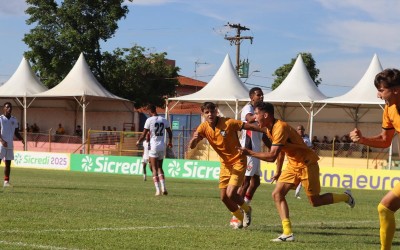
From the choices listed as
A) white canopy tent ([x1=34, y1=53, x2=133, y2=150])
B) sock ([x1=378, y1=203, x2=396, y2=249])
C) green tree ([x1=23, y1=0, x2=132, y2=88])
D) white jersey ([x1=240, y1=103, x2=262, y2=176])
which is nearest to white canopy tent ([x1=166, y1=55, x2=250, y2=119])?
white canopy tent ([x1=34, y1=53, x2=133, y2=150])

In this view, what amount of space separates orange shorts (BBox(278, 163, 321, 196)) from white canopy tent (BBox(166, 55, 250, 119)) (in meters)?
30.8

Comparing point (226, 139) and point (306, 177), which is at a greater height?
point (226, 139)

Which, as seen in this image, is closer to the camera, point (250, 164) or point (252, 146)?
point (250, 164)

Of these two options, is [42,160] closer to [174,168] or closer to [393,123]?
[174,168]

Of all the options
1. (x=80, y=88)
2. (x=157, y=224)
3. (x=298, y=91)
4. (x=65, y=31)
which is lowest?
(x=157, y=224)

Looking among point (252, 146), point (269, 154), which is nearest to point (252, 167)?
point (252, 146)

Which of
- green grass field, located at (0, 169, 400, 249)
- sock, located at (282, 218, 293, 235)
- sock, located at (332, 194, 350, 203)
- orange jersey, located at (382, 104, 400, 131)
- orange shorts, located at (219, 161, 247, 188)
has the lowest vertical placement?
green grass field, located at (0, 169, 400, 249)

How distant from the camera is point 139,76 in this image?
209 feet

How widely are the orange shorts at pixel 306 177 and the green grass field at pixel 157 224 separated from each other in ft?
2.36

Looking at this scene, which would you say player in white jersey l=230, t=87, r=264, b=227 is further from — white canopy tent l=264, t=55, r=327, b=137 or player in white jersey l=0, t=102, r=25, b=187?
white canopy tent l=264, t=55, r=327, b=137

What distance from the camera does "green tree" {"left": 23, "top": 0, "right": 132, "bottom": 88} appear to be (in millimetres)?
56094

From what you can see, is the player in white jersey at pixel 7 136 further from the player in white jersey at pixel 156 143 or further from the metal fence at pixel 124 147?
the metal fence at pixel 124 147

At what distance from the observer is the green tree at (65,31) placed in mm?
56094

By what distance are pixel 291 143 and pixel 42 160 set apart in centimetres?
3290
